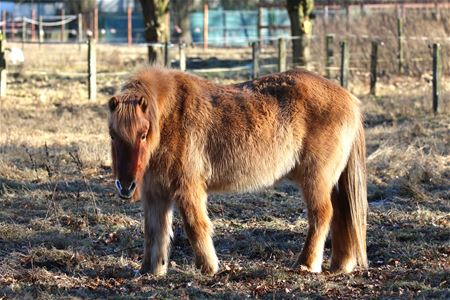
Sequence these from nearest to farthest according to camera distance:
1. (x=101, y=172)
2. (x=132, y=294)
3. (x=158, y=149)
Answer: (x=132, y=294)
(x=158, y=149)
(x=101, y=172)

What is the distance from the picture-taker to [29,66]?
27406 mm

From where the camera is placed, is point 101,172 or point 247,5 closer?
point 101,172

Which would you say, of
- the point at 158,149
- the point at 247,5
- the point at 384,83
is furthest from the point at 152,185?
the point at 247,5

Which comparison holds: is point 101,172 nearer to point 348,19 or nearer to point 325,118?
point 325,118

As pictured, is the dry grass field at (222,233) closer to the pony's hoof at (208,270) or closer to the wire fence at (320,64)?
the pony's hoof at (208,270)

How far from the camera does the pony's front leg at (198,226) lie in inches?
245

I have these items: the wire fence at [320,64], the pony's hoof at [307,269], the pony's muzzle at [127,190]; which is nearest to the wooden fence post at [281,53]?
the wire fence at [320,64]

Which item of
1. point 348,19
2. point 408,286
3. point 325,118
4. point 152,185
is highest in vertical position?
point 348,19

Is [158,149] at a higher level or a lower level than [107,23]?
lower

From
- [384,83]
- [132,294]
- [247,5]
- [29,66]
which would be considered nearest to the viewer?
[132,294]

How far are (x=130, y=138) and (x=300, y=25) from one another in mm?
16835

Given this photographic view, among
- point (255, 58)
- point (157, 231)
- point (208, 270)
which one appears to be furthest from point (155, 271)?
point (255, 58)

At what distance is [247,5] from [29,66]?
76.5ft

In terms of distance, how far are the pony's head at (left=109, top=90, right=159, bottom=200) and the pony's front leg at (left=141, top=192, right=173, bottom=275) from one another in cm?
41
